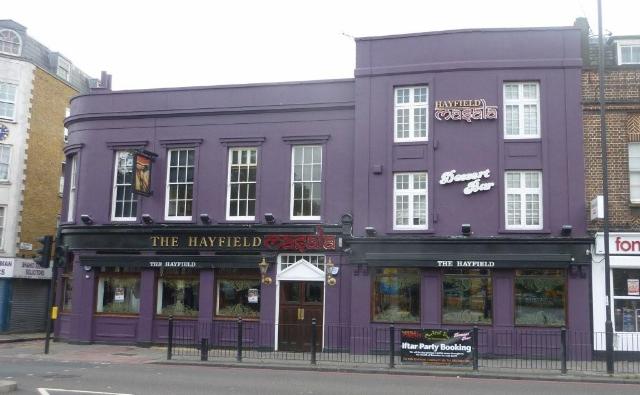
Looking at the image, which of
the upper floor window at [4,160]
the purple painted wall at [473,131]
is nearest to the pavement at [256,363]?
the purple painted wall at [473,131]

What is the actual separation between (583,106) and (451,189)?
14.9ft

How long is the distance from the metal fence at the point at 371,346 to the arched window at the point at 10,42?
16.5 metres

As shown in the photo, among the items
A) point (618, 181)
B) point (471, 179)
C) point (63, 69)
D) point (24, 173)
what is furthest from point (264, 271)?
point (63, 69)

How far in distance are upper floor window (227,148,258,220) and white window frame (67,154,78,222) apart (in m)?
5.99

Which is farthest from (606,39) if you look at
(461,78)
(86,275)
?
(86,275)

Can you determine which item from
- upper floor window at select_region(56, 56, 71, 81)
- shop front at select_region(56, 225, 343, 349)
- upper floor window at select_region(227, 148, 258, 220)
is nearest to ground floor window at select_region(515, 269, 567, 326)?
shop front at select_region(56, 225, 343, 349)

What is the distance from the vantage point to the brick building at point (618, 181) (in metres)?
18.3

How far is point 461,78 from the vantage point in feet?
65.3

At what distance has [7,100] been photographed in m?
28.5

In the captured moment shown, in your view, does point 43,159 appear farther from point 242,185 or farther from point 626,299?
point 626,299

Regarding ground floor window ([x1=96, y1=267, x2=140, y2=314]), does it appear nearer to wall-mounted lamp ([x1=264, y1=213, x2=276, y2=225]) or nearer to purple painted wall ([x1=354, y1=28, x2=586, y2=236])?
wall-mounted lamp ([x1=264, y1=213, x2=276, y2=225])

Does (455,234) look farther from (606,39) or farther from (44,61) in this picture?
(44,61)

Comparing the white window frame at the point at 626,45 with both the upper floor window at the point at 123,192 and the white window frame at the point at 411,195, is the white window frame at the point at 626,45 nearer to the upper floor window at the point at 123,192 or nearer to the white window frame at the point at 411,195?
the white window frame at the point at 411,195

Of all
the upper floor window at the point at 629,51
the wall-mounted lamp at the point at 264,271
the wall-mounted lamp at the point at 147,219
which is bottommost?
the wall-mounted lamp at the point at 264,271
